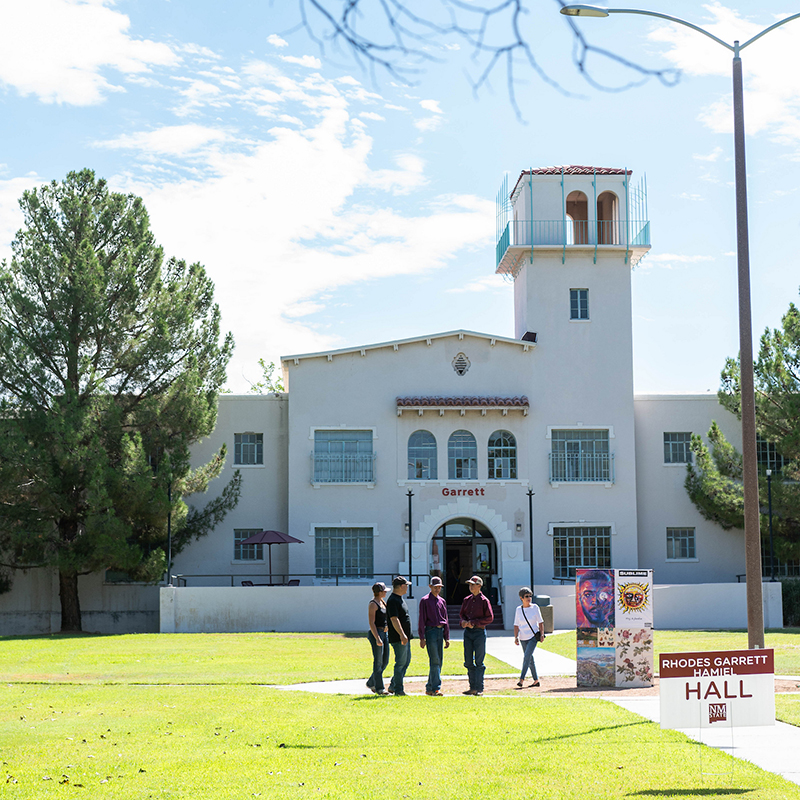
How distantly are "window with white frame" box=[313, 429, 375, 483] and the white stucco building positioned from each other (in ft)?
0.15

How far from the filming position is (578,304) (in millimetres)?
38344

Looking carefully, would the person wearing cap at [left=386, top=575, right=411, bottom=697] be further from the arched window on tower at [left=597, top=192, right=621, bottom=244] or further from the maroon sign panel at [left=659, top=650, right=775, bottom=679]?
the arched window on tower at [left=597, top=192, right=621, bottom=244]

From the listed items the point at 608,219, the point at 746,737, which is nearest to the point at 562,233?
the point at 608,219

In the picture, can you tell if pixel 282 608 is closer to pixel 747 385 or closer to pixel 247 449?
pixel 247 449

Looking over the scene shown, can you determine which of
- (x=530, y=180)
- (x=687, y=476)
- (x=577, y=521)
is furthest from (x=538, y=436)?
(x=530, y=180)

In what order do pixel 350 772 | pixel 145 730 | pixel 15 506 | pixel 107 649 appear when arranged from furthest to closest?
pixel 15 506, pixel 107 649, pixel 145 730, pixel 350 772

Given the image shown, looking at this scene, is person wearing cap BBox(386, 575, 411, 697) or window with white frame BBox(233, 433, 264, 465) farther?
window with white frame BBox(233, 433, 264, 465)

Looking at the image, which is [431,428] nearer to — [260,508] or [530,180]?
[260,508]

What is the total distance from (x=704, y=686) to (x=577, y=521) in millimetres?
27391

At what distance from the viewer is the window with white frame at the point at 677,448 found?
Result: 127 feet

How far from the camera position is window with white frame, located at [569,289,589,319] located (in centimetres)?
3828

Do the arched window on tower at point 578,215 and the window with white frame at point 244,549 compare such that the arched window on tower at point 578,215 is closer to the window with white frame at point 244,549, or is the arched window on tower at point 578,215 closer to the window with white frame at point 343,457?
the window with white frame at point 343,457

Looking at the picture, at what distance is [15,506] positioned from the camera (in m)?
32.4

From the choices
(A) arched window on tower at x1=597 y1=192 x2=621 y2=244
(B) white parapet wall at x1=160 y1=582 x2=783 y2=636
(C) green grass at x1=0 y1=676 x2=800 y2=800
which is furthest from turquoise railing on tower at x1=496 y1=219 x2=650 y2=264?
(C) green grass at x1=0 y1=676 x2=800 y2=800
